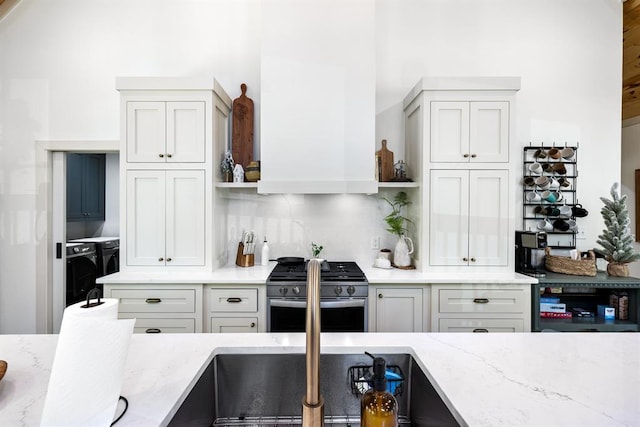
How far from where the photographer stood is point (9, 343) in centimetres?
109

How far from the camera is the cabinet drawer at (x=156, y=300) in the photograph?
2.27 metres

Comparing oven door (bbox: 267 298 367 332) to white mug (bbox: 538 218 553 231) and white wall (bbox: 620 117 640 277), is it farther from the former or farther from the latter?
white wall (bbox: 620 117 640 277)

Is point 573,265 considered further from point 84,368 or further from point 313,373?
point 84,368

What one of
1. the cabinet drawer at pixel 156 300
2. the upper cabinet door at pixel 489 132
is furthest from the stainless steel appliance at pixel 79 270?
the upper cabinet door at pixel 489 132

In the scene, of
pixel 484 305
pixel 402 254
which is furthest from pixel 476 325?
pixel 402 254

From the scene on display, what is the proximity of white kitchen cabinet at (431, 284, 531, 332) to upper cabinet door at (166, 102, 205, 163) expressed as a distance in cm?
201

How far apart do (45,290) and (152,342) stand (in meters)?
2.59

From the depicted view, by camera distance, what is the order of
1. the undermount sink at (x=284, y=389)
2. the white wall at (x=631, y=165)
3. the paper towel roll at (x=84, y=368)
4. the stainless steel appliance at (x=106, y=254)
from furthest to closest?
the white wall at (x=631, y=165), the stainless steel appliance at (x=106, y=254), the undermount sink at (x=284, y=389), the paper towel roll at (x=84, y=368)

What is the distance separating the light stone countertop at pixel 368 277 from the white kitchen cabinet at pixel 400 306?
0.07 metres

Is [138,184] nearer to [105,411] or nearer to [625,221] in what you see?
[105,411]

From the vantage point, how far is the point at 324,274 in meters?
2.36

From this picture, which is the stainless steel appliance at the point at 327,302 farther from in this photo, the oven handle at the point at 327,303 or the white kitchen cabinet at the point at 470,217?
the white kitchen cabinet at the point at 470,217

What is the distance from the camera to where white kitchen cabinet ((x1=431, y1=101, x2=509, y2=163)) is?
2432 millimetres

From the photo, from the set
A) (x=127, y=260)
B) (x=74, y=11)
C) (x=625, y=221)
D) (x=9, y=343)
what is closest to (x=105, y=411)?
(x=9, y=343)
